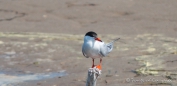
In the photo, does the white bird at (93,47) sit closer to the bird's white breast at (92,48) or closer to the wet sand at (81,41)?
the bird's white breast at (92,48)

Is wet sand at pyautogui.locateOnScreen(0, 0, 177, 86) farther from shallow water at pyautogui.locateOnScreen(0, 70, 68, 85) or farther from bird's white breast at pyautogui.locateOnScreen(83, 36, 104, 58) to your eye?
bird's white breast at pyautogui.locateOnScreen(83, 36, 104, 58)

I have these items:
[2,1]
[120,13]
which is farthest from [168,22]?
[2,1]

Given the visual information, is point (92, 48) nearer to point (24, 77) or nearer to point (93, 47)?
point (93, 47)

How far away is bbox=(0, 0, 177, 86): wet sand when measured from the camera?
332 inches

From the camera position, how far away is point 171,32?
1191 centimetres

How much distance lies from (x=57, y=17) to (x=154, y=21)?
255 cm

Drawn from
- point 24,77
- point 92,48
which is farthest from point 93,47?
point 24,77

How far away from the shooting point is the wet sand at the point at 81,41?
8.45 metres

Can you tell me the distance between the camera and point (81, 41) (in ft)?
36.8

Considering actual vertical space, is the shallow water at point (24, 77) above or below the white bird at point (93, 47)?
below

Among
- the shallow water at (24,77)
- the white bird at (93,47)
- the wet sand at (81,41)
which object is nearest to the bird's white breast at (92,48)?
the white bird at (93,47)

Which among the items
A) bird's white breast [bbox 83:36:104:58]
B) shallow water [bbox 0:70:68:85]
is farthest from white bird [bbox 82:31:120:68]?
shallow water [bbox 0:70:68:85]

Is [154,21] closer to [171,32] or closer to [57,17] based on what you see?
[171,32]

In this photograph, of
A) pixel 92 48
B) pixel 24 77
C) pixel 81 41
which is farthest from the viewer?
pixel 81 41
